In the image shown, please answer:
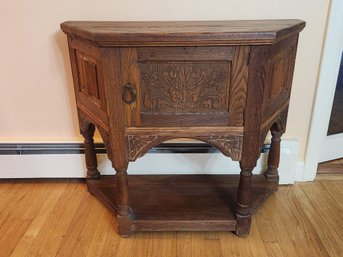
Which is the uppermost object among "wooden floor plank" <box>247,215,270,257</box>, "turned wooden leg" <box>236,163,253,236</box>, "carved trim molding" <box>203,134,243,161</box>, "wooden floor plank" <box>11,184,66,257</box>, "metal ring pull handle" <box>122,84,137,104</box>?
"metal ring pull handle" <box>122,84,137,104</box>

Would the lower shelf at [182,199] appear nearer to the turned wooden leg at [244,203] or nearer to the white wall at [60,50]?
the turned wooden leg at [244,203]

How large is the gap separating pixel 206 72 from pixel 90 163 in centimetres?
82

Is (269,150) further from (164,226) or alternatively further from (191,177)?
(164,226)

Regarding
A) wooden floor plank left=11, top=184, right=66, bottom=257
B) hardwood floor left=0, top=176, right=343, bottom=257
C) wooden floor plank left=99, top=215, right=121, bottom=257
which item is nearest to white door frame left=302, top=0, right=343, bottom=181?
hardwood floor left=0, top=176, right=343, bottom=257

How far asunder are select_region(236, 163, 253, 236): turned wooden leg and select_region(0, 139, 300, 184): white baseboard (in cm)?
38

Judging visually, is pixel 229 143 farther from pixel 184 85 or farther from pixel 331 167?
pixel 331 167

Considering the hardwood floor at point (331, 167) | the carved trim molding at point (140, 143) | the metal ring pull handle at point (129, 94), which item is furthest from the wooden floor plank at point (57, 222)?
the hardwood floor at point (331, 167)

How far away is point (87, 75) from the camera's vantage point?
3.88 feet

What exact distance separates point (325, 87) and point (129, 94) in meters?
0.97

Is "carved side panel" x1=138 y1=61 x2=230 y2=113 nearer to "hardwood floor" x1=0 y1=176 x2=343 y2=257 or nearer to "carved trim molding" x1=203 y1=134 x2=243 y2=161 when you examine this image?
"carved trim molding" x1=203 y1=134 x2=243 y2=161

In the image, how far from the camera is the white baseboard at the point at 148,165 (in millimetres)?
1621

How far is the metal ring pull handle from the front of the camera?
105 cm

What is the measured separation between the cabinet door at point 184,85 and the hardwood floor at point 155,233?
521 millimetres

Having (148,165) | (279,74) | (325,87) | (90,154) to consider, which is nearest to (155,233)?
(148,165)
